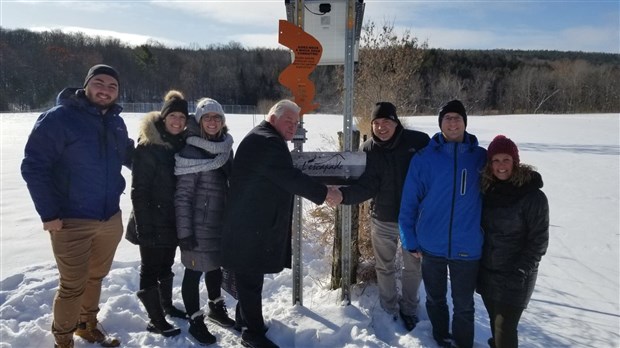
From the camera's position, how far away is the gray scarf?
2.95m

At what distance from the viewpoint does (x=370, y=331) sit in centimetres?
319

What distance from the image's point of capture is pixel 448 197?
106 inches

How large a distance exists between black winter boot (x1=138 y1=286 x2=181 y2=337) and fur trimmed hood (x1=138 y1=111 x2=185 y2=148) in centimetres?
115

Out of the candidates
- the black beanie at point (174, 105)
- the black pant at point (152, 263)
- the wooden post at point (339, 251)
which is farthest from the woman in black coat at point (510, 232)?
the black pant at point (152, 263)

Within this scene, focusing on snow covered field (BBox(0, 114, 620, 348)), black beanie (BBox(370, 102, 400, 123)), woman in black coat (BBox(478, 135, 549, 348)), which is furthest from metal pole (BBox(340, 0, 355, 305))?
woman in black coat (BBox(478, 135, 549, 348))

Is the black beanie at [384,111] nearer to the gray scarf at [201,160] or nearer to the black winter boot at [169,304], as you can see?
the gray scarf at [201,160]

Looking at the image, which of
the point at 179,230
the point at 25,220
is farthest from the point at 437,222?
the point at 25,220

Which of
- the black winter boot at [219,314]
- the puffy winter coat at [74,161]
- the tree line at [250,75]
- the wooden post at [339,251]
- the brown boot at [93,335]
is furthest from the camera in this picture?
the tree line at [250,75]

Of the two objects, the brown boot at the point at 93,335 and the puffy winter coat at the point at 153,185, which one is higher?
the puffy winter coat at the point at 153,185

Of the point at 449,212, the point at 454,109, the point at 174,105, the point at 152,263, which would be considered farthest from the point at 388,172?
the point at 152,263

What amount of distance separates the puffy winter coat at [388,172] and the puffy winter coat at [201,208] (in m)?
0.96

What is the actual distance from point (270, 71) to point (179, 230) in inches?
2726

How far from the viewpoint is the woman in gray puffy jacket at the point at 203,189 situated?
9.77 ft

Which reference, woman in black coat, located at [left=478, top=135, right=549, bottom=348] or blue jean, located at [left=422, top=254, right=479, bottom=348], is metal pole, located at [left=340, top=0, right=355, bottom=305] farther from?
woman in black coat, located at [left=478, top=135, right=549, bottom=348]
